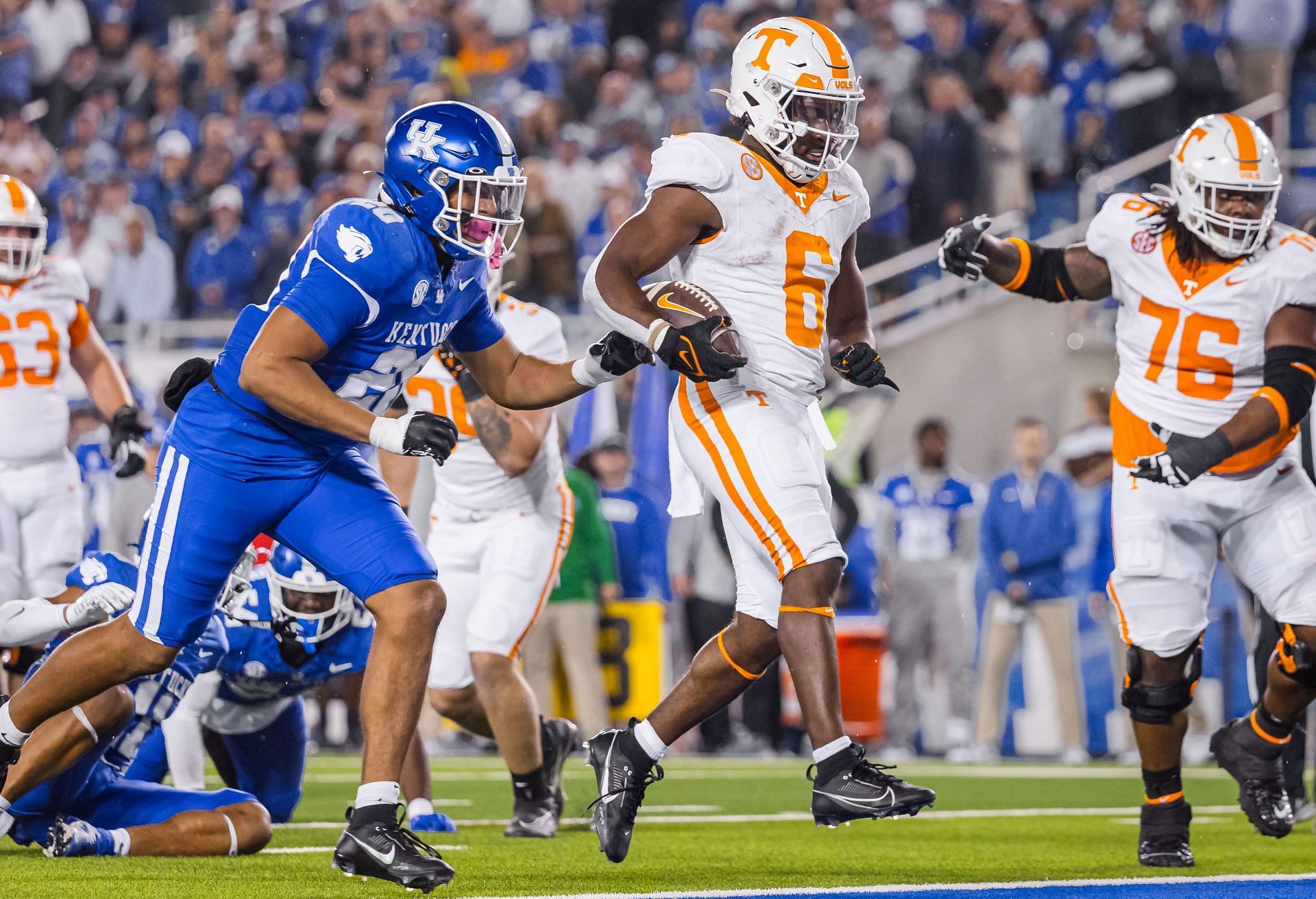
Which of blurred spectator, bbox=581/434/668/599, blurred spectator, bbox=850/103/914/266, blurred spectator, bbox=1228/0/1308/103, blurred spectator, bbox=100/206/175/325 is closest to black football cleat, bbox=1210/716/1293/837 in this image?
blurred spectator, bbox=581/434/668/599

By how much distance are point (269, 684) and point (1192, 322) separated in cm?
300

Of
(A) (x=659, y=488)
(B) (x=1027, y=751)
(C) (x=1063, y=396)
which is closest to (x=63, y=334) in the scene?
(A) (x=659, y=488)

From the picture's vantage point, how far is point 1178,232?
5.33 m

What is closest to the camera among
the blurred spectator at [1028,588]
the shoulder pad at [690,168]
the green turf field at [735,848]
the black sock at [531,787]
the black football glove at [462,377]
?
the green turf field at [735,848]

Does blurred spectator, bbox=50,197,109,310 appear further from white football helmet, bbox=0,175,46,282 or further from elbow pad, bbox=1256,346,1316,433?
elbow pad, bbox=1256,346,1316,433

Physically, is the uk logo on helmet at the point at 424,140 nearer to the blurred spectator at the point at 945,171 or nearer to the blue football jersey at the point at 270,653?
the blue football jersey at the point at 270,653

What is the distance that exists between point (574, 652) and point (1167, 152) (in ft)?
17.7

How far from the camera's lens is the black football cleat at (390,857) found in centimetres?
388

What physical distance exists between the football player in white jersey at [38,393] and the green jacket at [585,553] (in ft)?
11.4

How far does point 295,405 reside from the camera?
409 centimetres

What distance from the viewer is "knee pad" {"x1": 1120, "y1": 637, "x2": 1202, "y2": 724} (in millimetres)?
5203

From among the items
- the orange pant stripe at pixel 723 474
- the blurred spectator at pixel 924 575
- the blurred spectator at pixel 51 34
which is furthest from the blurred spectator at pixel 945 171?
the orange pant stripe at pixel 723 474

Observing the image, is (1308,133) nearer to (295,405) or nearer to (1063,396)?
(1063,396)

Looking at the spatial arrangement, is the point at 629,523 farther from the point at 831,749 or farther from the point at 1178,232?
the point at 831,749
